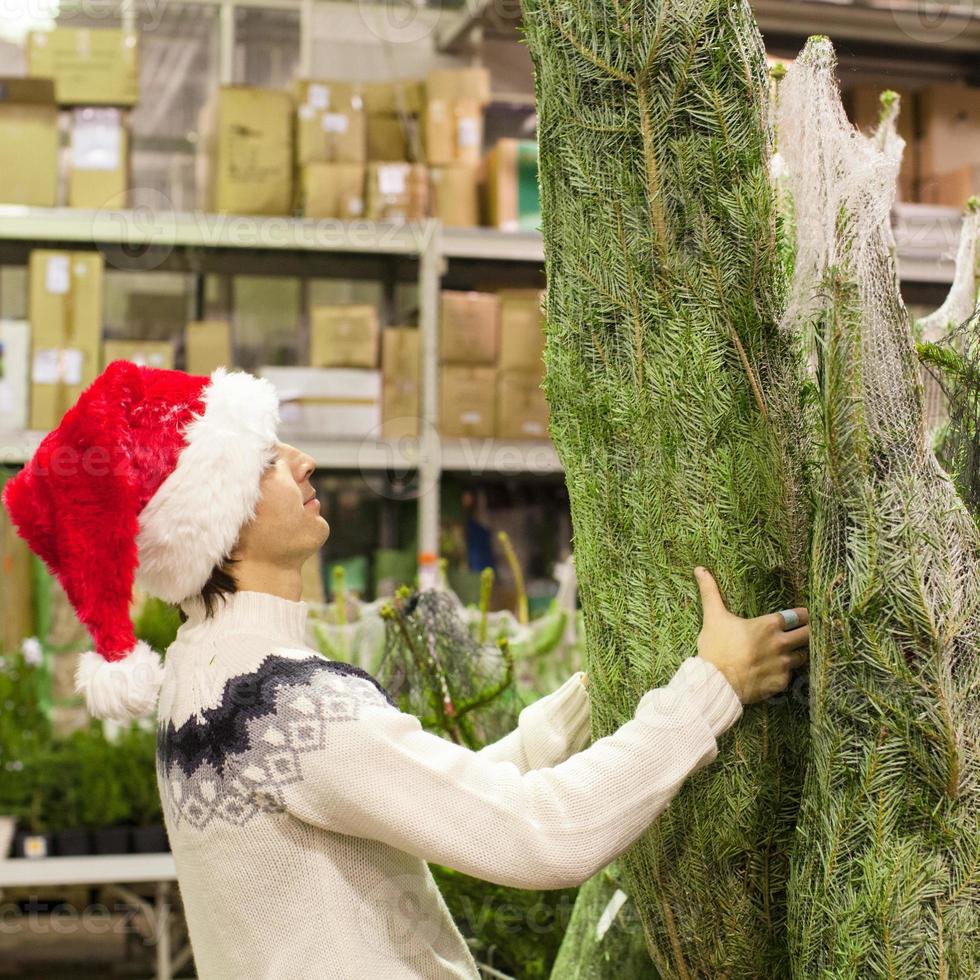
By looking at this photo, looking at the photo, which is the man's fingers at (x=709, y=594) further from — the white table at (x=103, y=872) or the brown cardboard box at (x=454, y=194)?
the brown cardboard box at (x=454, y=194)

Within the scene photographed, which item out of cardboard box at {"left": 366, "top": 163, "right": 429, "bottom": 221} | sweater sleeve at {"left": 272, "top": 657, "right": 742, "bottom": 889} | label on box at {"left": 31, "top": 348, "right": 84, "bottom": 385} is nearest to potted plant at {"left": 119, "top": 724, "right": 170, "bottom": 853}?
label on box at {"left": 31, "top": 348, "right": 84, "bottom": 385}

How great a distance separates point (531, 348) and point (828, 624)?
2.65 m

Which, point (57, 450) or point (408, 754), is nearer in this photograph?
point (408, 754)

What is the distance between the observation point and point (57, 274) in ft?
11.1

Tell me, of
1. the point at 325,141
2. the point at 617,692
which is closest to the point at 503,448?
the point at 325,141

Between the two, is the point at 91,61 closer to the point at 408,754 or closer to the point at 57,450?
the point at 57,450

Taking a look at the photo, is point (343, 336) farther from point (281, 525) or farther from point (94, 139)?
point (281, 525)

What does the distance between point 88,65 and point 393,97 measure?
2.80ft

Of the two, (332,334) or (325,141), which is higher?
(325,141)

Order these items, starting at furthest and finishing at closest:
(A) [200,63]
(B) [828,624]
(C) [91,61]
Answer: (A) [200,63] → (C) [91,61] → (B) [828,624]

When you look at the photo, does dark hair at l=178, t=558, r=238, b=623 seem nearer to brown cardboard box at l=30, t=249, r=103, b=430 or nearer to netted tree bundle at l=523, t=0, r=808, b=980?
netted tree bundle at l=523, t=0, r=808, b=980

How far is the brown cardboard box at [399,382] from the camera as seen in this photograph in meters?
3.54

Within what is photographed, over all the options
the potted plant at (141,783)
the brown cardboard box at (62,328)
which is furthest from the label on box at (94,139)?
the potted plant at (141,783)

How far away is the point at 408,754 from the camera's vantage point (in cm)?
105
